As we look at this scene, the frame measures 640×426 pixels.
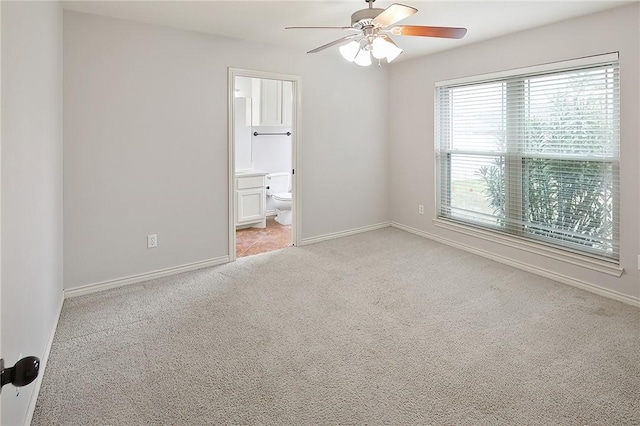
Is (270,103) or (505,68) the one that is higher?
(270,103)

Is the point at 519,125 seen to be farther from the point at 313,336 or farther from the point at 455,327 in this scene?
the point at 313,336

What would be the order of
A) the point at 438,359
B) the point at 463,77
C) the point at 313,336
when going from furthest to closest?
the point at 463,77, the point at 313,336, the point at 438,359

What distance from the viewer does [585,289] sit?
3334 mm

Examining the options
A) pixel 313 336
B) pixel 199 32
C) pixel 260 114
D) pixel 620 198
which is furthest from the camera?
pixel 260 114

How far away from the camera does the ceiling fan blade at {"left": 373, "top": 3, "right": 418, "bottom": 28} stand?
2.12 meters

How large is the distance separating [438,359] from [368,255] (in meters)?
2.04

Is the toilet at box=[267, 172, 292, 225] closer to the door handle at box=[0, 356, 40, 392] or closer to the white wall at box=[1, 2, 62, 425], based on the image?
the white wall at box=[1, 2, 62, 425]

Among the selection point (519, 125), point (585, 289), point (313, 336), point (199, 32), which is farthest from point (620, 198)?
point (199, 32)

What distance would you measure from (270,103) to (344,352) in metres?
4.25

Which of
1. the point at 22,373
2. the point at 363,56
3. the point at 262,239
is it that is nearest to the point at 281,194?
the point at 262,239

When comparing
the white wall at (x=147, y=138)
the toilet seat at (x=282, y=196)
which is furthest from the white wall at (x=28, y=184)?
the toilet seat at (x=282, y=196)

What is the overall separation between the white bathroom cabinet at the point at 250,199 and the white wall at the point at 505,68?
1.87 m

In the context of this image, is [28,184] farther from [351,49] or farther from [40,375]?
[351,49]

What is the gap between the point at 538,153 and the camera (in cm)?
365
